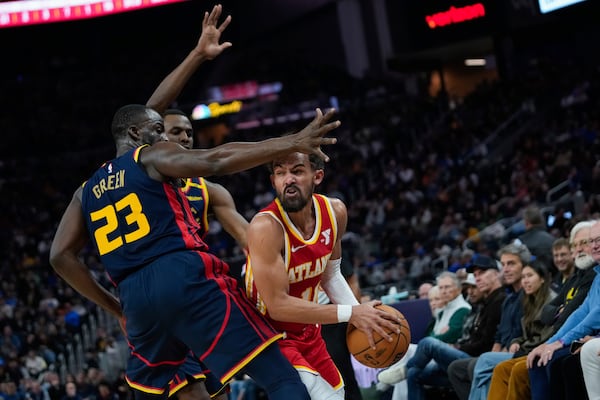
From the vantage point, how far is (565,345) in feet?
19.1

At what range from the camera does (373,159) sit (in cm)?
2422

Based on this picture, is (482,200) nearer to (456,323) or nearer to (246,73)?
(456,323)

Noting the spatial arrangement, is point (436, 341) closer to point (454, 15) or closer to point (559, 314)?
point (559, 314)

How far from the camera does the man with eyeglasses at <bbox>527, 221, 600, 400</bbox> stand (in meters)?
5.73

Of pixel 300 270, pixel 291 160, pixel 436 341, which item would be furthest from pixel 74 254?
pixel 436 341

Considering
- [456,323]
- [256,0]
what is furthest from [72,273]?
[256,0]

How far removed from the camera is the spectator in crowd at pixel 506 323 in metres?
6.91

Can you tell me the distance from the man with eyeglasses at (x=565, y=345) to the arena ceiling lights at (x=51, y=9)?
770 inches

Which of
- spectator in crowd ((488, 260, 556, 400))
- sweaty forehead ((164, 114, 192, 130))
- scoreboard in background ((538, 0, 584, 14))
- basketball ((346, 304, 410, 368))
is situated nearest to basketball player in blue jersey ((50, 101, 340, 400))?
basketball ((346, 304, 410, 368))

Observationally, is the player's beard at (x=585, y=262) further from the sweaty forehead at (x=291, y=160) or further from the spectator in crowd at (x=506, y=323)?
the sweaty forehead at (x=291, y=160)

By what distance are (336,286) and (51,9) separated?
834 inches

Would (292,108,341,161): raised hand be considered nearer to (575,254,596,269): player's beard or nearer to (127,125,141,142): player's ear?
(127,125,141,142): player's ear

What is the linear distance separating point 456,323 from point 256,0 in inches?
1142

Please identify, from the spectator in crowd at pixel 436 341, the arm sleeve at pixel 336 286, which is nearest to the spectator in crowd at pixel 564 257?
the spectator in crowd at pixel 436 341
